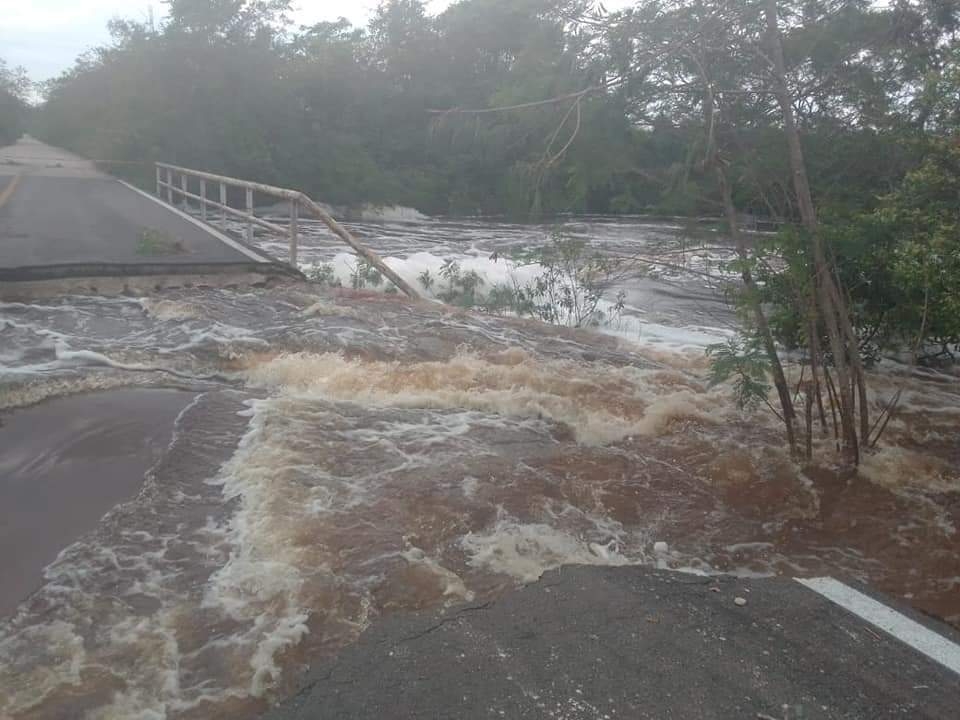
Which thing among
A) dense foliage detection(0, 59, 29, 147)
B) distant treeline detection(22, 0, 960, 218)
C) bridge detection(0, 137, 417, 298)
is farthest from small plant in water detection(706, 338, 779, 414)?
dense foliage detection(0, 59, 29, 147)

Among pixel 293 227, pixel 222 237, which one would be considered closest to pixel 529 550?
pixel 293 227

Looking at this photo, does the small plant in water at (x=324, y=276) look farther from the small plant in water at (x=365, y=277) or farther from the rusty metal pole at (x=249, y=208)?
the rusty metal pole at (x=249, y=208)

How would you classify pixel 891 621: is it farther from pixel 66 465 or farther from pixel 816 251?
pixel 66 465

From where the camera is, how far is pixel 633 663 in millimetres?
3484

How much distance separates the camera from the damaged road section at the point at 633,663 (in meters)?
3.22

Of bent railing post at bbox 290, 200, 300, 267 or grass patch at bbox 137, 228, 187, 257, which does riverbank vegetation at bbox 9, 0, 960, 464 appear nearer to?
bent railing post at bbox 290, 200, 300, 267

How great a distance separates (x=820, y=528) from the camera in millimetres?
5477

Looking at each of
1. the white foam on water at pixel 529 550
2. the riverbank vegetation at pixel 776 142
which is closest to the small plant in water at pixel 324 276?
the riverbank vegetation at pixel 776 142

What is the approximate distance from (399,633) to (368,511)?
→ 4.76ft

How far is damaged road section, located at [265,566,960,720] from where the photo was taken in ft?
10.6

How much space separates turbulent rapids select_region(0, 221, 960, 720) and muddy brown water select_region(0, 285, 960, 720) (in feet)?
0.06

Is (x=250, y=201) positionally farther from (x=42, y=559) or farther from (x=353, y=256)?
(x=42, y=559)

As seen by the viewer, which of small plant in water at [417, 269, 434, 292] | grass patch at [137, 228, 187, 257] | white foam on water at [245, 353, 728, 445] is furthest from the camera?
small plant in water at [417, 269, 434, 292]

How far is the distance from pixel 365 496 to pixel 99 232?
385 inches
